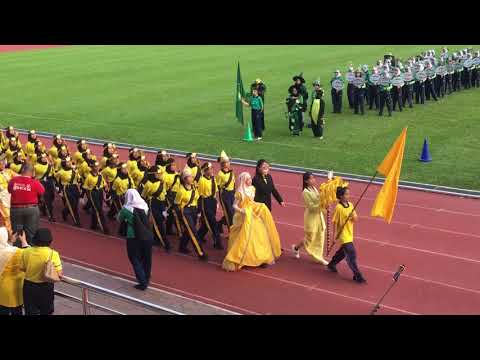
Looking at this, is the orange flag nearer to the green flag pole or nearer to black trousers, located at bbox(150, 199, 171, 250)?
black trousers, located at bbox(150, 199, 171, 250)

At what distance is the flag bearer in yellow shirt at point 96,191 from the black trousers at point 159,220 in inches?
56.8

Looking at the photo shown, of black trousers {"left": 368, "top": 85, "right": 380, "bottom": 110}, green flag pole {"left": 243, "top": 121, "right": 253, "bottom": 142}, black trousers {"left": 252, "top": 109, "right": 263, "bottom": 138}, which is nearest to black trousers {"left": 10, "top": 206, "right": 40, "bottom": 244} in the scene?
green flag pole {"left": 243, "top": 121, "right": 253, "bottom": 142}

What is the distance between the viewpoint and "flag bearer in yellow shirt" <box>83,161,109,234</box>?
42.0 feet

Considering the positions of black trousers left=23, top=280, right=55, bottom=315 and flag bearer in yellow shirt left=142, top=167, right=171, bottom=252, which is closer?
black trousers left=23, top=280, right=55, bottom=315

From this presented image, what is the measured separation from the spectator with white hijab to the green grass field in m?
7.38

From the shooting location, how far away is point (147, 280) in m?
10.1

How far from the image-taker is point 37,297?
297 inches

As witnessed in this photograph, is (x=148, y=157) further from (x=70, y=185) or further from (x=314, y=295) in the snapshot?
(x=314, y=295)

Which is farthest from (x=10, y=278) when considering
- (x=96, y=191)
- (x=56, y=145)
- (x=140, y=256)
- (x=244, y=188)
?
(x=56, y=145)

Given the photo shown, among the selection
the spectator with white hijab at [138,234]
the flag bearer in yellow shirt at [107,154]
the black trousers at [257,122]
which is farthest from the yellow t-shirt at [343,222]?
the black trousers at [257,122]

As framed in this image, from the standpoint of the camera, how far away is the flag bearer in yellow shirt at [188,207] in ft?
36.9

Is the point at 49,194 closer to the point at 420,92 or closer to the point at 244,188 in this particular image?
the point at 244,188

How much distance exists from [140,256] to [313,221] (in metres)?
2.75

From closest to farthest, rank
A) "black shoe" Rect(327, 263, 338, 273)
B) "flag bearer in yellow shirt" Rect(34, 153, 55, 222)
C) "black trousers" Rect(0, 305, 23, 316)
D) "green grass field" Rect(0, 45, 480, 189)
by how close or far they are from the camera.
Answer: "black trousers" Rect(0, 305, 23, 316), "black shoe" Rect(327, 263, 338, 273), "flag bearer in yellow shirt" Rect(34, 153, 55, 222), "green grass field" Rect(0, 45, 480, 189)
